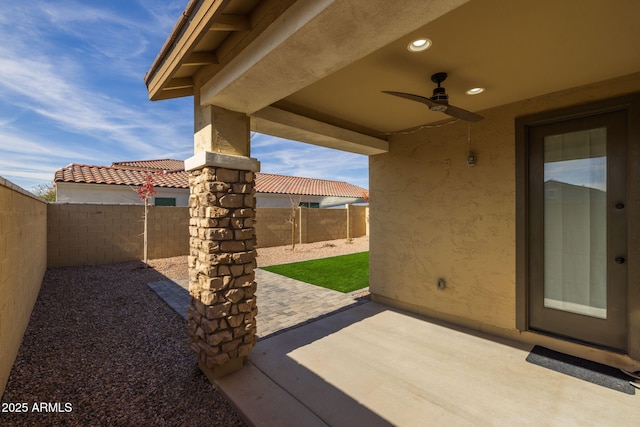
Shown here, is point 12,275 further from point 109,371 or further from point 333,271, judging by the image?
point 333,271

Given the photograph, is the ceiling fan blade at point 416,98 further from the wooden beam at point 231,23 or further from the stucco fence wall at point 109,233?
the stucco fence wall at point 109,233

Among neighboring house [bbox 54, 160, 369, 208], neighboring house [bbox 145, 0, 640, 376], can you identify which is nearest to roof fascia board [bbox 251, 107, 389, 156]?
neighboring house [bbox 145, 0, 640, 376]

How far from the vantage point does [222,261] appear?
2.79m

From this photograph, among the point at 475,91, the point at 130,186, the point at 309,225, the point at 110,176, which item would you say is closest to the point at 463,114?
the point at 475,91

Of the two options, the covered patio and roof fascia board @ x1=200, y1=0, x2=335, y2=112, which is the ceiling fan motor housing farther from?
roof fascia board @ x1=200, y1=0, x2=335, y2=112

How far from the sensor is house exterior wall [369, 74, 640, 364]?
368 centimetres

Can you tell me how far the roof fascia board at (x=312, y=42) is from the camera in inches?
60.4

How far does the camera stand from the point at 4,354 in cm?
241

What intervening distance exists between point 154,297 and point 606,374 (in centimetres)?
698

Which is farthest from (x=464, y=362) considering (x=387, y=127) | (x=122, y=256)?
(x=122, y=256)

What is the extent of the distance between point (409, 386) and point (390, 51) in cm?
320

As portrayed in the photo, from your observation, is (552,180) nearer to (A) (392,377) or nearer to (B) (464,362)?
(B) (464,362)

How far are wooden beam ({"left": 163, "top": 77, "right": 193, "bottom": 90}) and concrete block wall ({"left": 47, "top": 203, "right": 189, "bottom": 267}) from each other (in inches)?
290

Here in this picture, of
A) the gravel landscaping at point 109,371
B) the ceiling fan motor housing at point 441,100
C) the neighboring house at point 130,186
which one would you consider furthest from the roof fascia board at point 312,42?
the neighboring house at point 130,186
